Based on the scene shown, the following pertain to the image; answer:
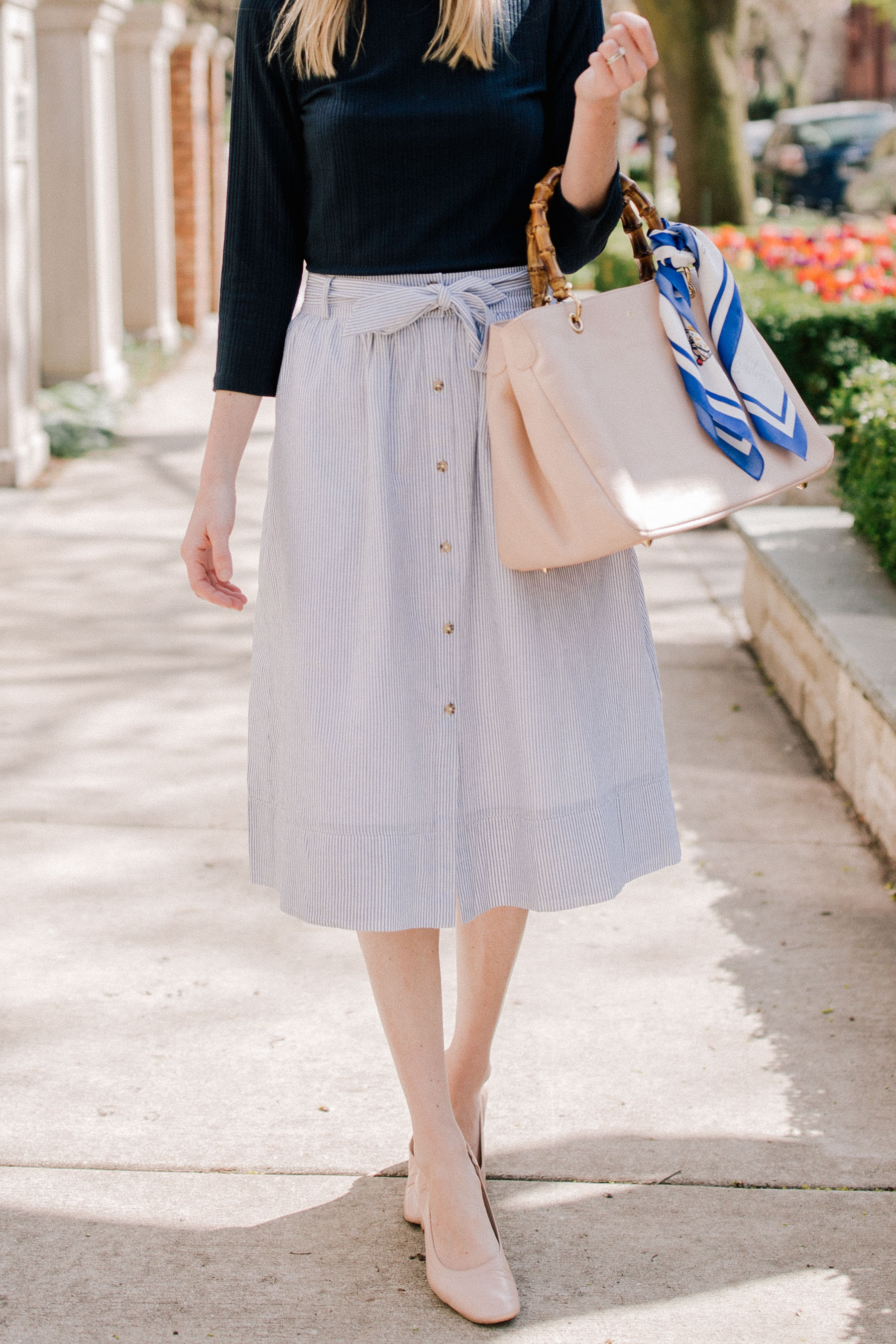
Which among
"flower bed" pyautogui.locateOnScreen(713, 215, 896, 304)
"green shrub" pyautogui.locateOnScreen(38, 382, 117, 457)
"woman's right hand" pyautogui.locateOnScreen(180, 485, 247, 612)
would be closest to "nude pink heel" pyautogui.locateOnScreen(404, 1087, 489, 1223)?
"woman's right hand" pyautogui.locateOnScreen(180, 485, 247, 612)

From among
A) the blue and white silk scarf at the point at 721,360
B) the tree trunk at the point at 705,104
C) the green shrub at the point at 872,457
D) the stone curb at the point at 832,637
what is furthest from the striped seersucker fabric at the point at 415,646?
the tree trunk at the point at 705,104

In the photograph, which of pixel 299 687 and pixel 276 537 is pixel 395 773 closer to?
pixel 299 687

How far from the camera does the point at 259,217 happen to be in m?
2.12

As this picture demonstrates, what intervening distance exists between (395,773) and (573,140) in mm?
877

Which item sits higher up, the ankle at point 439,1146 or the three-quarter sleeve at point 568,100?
the three-quarter sleeve at point 568,100

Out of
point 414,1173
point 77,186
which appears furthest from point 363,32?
point 77,186

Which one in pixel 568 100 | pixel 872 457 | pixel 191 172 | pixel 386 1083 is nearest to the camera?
pixel 568 100

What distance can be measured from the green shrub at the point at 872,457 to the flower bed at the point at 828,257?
2.74 meters

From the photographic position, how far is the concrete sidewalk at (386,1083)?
7.10 ft

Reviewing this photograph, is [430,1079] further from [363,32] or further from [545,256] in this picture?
[363,32]

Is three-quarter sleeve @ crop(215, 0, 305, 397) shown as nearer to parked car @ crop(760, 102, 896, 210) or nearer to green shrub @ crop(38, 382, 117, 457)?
green shrub @ crop(38, 382, 117, 457)

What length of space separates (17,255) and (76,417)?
1.52 meters

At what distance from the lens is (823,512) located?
547cm

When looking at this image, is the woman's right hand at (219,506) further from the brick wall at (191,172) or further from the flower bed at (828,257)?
the brick wall at (191,172)
